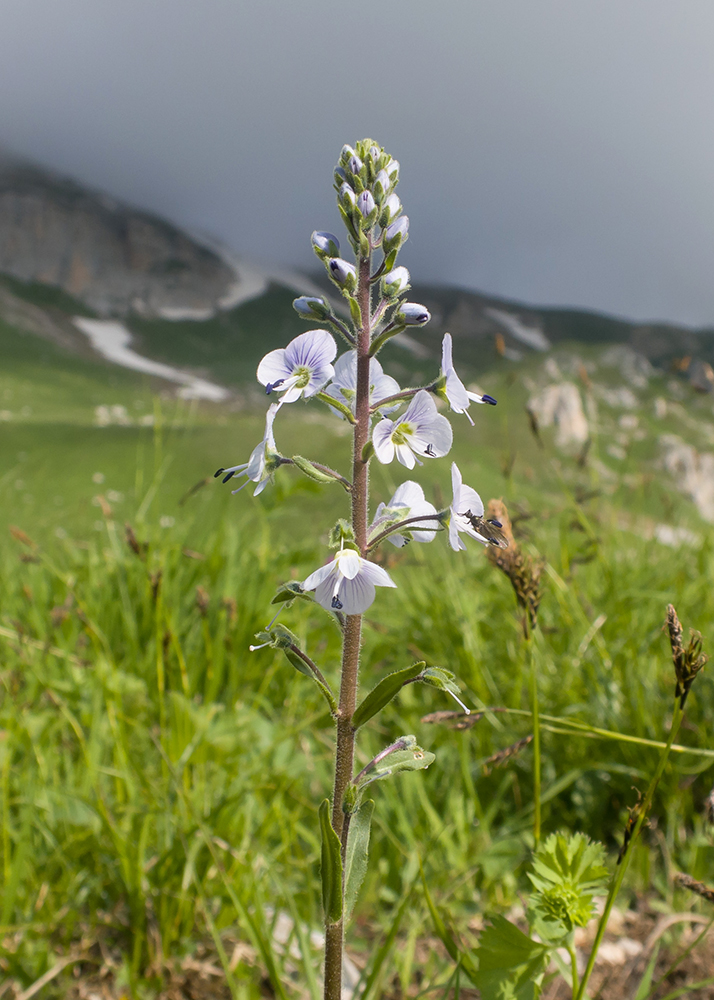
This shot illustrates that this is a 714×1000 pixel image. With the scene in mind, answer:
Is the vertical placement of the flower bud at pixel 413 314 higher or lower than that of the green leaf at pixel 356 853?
higher

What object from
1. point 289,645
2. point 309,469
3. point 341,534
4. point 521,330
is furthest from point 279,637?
point 521,330

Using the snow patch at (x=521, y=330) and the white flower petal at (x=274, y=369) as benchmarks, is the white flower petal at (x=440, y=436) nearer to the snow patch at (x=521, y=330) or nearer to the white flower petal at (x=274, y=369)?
the white flower petal at (x=274, y=369)

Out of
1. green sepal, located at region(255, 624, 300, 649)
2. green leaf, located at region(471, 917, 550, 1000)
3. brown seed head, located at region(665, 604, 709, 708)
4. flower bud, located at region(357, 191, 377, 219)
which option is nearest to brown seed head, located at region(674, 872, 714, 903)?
green leaf, located at region(471, 917, 550, 1000)

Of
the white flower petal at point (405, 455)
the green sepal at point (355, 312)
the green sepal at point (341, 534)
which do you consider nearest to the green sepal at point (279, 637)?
the green sepal at point (341, 534)

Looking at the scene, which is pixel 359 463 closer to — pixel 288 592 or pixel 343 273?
pixel 288 592

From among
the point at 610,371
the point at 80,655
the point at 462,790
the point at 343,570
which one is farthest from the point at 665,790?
the point at 610,371

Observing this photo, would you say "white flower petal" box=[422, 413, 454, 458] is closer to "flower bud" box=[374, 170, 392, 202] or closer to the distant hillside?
"flower bud" box=[374, 170, 392, 202]
